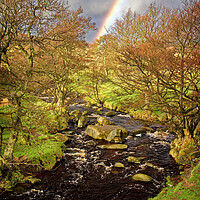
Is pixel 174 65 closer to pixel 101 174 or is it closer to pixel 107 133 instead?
pixel 101 174

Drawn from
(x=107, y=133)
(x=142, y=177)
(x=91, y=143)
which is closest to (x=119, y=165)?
(x=142, y=177)

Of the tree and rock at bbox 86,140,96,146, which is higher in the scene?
the tree

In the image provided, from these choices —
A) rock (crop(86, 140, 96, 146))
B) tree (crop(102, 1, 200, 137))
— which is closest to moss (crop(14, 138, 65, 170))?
rock (crop(86, 140, 96, 146))

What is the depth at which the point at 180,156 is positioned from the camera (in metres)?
9.70

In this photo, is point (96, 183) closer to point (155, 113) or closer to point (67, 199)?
point (67, 199)

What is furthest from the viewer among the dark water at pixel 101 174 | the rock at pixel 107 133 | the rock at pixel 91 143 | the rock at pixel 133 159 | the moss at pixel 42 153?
the rock at pixel 107 133

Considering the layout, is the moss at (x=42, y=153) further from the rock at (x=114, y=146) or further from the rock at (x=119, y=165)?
the rock at (x=119, y=165)

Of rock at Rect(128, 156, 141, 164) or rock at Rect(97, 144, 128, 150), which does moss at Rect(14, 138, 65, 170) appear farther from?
rock at Rect(128, 156, 141, 164)

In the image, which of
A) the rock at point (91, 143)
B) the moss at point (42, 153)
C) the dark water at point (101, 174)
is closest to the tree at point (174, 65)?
the dark water at point (101, 174)

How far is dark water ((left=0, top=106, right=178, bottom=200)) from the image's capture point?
23.3 ft

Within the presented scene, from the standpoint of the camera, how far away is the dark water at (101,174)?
7090 millimetres

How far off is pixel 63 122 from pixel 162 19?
17040mm

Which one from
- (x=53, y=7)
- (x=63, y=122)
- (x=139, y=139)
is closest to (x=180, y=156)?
(x=139, y=139)

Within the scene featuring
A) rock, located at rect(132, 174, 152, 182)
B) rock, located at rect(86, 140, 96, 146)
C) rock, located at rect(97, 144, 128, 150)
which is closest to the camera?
rock, located at rect(132, 174, 152, 182)
